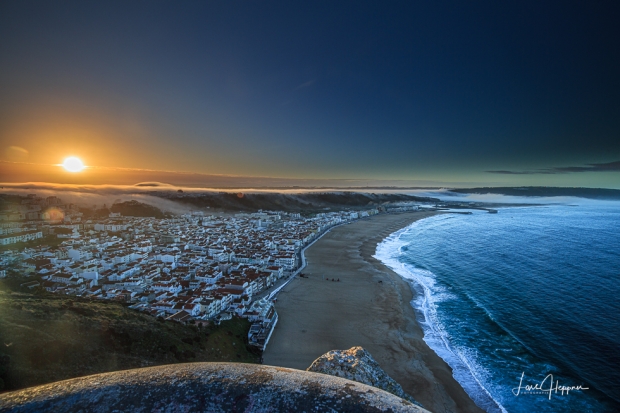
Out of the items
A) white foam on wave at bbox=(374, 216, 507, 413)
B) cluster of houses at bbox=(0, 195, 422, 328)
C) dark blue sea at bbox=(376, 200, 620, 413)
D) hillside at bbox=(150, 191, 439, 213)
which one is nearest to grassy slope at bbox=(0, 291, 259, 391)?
cluster of houses at bbox=(0, 195, 422, 328)

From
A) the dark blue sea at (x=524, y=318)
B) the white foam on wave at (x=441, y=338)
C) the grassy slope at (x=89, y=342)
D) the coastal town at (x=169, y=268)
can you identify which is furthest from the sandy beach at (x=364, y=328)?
the grassy slope at (x=89, y=342)

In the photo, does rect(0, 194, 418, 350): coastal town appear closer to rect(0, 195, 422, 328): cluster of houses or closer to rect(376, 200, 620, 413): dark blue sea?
rect(0, 195, 422, 328): cluster of houses

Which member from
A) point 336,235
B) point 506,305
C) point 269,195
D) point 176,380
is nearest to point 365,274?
point 506,305

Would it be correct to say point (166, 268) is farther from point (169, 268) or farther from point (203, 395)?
point (203, 395)

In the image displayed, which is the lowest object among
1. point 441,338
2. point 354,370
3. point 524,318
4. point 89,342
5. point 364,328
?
point 364,328

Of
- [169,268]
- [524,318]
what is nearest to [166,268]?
[169,268]

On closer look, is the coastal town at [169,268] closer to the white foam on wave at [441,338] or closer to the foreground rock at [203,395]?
the white foam on wave at [441,338]
